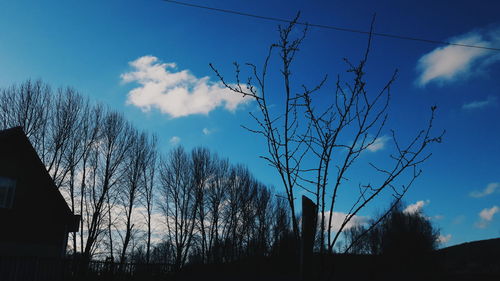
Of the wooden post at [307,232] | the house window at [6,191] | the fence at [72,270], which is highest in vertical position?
the house window at [6,191]

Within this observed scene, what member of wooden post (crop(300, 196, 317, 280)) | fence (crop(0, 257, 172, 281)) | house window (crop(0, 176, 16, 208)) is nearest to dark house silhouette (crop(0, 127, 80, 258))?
house window (crop(0, 176, 16, 208))

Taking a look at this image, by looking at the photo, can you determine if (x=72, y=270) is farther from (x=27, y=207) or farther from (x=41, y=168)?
(x=41, y=168)

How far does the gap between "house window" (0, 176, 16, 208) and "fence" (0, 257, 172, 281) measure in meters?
3.24

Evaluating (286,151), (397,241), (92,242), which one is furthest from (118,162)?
(397,241)

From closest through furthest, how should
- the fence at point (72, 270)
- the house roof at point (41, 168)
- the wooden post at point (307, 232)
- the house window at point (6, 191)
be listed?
the wooden post at point (307, 232), the fence at point (72, 270), the house window at point (6, 191), the house roof at point (41, 168)

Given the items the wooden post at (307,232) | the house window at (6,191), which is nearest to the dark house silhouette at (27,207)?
the house window at (6,191)

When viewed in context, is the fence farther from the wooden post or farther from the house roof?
the wooden post

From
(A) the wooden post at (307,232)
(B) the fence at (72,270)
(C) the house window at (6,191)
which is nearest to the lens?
(A) the wooden post at (307,232)

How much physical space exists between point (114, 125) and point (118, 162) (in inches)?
117

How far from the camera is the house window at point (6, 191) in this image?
14461 mm

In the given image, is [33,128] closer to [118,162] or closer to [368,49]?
[118,162]

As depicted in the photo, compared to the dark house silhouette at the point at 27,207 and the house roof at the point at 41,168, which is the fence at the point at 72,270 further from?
the house roof at the point at 41,168

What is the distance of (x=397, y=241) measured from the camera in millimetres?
46812

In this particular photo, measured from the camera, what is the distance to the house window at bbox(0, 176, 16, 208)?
14461 millimetres
